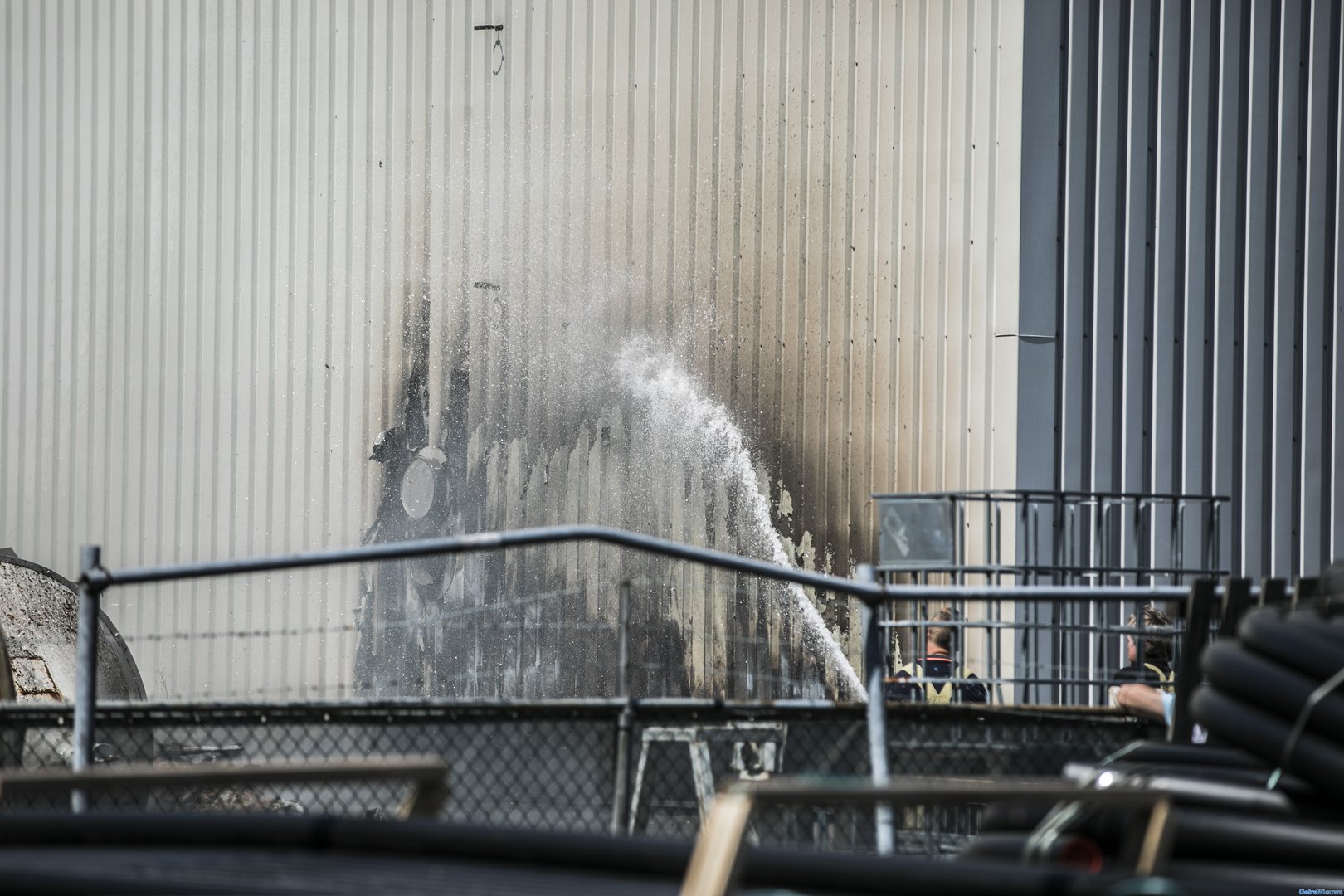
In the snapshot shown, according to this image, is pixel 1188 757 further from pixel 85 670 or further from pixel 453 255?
pixel 453 255

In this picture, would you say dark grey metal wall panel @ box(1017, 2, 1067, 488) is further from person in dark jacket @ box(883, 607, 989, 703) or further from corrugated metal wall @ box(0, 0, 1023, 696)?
person in dark jacket @ box(883, 607, 989, 703)

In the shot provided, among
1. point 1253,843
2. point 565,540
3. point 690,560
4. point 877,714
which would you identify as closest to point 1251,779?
point 1253,843

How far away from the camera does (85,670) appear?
4469 mm

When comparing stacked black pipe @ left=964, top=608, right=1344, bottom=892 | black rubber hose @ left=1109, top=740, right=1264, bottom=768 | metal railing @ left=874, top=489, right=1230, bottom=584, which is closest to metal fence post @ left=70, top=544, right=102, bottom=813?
stacked black pipe @ left=964, top=608, right=1344, bottom=892

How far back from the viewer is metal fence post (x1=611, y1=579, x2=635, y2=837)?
4.90 metres

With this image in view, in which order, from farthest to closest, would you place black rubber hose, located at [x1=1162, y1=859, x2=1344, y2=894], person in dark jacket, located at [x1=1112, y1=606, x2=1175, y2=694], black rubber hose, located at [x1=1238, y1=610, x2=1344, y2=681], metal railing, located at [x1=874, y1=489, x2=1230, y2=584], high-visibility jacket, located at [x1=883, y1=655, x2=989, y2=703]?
1. metal railing, located at [x1=874, y1=489, x2=1230, y2=584]
2. high-visibility jacket, located at [x1=883, y1=655, x2=989, y2=703]
3. person in dark jacket, located at [x1=1112, y1=606, x2=1175, y2=694]
4. black rubber hose, located at [x1=1238, y1=610, x2=1344, y2=681]
5. black rubber hose, located at [x1=1162, y1=859, x2=1344, y2=894]

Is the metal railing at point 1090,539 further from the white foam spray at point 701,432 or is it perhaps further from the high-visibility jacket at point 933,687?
the white foam spray at point 701,432

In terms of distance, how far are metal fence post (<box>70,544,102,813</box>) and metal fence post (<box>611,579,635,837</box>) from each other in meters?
1.65

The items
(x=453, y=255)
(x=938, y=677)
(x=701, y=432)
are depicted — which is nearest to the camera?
(x=938, y=677)

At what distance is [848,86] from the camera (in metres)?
12.9

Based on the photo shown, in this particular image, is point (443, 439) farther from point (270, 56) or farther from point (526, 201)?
point (270, 56)

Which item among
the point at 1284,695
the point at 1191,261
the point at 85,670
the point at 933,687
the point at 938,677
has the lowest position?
the point at 933,687

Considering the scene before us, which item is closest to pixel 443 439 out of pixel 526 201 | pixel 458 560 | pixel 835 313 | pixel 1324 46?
pixel 458 560

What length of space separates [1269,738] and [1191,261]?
9.74 metres
